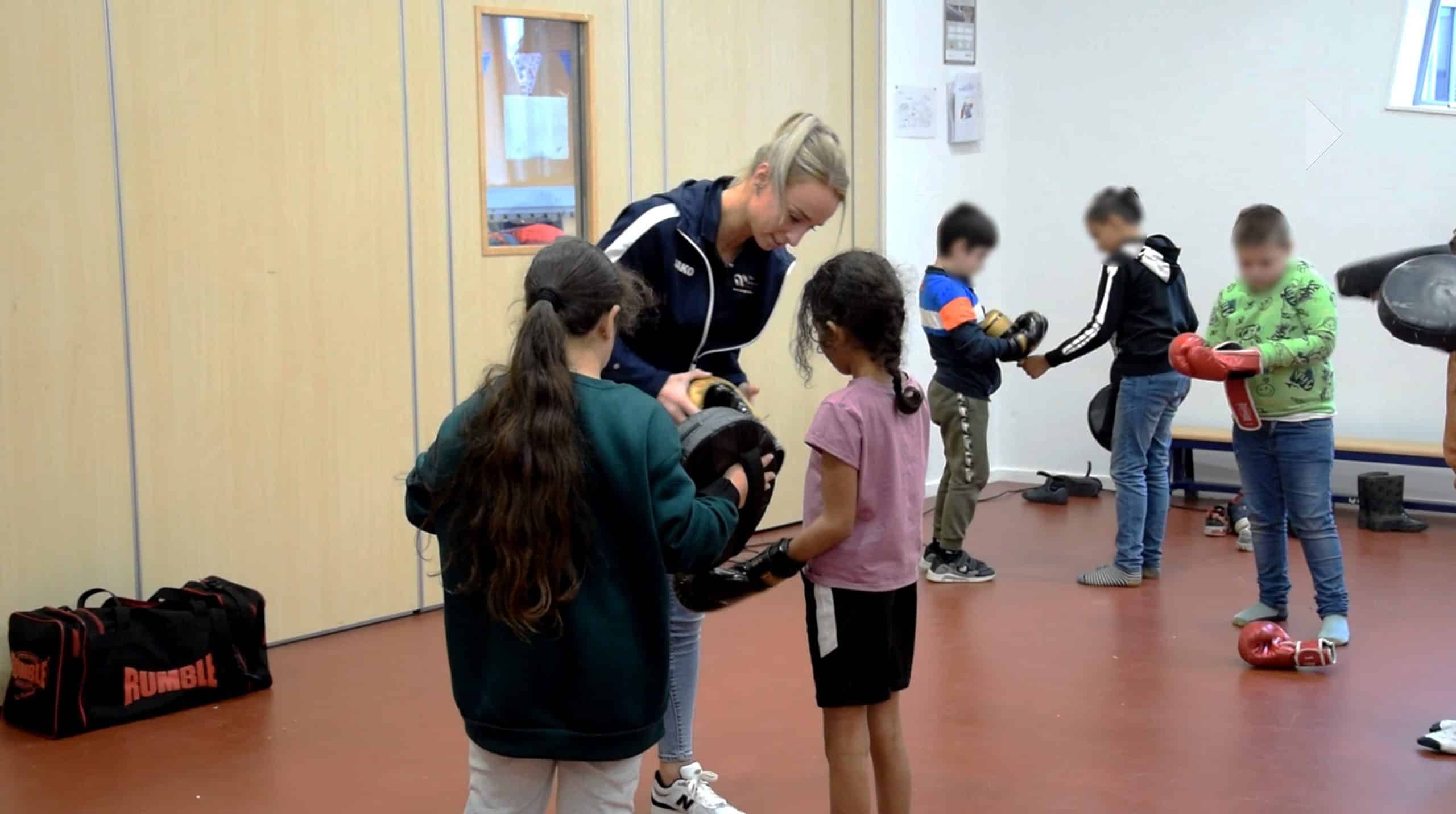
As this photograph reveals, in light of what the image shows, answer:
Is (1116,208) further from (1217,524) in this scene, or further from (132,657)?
(132,657)

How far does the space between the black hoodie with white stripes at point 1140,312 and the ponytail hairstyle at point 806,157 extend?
270 cm

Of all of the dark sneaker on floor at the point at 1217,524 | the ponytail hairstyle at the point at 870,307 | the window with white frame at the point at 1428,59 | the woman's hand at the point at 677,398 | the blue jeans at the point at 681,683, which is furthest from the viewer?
the window with white frame at the point at 1428,59

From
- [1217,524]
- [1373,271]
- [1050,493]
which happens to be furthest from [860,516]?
[1050,493]

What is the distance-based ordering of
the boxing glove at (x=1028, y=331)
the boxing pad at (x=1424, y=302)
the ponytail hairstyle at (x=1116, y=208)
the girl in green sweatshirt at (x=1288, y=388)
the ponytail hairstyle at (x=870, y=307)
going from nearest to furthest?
the ponytail hairstyle at (x=870, y=307) → the boxing pad at (x=1424, y=302) → the girl in green sweatshirt at (x=1288, y=388) → the boxing glove at (x=1028, y=331) → the ponytail hairstyle at (x=1116, y=208)

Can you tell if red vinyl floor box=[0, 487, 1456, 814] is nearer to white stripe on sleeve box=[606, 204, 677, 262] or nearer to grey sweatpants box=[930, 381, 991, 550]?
grey sweatpants box=[930, 381, 991, 550]

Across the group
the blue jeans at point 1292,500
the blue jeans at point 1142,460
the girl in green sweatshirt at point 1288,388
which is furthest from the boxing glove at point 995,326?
the blue jeans at point 1292,500

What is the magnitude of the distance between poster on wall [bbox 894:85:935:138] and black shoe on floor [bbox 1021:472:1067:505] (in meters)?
1.77

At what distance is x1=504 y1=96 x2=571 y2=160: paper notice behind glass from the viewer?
5.22m

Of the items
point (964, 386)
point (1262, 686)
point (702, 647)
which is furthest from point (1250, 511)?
point (702, 647)

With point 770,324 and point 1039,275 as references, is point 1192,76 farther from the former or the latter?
point 770,324

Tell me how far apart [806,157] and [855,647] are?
35.7 inches

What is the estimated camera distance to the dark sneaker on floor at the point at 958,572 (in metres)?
5.43

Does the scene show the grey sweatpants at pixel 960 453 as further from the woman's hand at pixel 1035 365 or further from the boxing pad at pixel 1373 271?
the boxing pad at pixel 1373 271

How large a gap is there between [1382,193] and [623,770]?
546 cm
